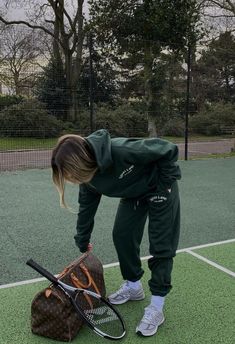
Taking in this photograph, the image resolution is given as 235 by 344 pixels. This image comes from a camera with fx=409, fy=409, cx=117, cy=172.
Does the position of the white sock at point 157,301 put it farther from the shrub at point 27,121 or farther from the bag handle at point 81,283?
the shrub at point 27,121

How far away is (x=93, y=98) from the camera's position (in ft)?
29.6

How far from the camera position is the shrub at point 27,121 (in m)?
9.63

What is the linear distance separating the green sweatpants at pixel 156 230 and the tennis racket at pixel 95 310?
0.30 metres

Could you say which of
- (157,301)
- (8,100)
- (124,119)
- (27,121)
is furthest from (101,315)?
(124,119)

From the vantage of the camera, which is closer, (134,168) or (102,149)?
(102,149)

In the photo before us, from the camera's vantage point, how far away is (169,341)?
227cm

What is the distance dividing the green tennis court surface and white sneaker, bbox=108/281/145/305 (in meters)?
0.05

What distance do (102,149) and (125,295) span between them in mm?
1121

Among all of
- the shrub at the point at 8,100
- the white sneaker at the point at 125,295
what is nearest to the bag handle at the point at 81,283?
the white sneaker at the point at 125,295

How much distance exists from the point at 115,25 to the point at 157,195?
10.0 meters

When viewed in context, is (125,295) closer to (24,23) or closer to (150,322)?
(150,322)

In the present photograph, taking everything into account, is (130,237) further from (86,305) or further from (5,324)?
(5,324)

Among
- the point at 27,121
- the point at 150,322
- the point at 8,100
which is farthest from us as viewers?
the point at 27,121

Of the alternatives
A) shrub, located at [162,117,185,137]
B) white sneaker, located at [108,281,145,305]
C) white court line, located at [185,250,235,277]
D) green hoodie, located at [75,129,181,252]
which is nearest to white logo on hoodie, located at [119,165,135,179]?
green hoodie, located at [75,129,181,252]
